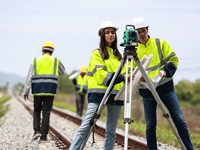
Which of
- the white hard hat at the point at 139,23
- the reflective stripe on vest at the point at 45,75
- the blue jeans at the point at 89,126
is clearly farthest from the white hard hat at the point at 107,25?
the reflective stripe on vest at the point at 45,75

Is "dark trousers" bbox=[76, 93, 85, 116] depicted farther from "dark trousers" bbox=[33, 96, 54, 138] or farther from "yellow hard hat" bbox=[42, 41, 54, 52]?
"yellow hard hat" bbox=[42, 41, 54, 52]

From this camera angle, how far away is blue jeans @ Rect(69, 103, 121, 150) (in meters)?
4.69

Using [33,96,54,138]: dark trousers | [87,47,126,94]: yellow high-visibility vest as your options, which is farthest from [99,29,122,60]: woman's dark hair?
[33,96,54,138]: dark trousers

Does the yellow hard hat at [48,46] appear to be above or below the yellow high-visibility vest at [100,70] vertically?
above

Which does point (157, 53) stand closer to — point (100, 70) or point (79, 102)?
point (100, 70)

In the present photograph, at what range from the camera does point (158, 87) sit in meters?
5.10

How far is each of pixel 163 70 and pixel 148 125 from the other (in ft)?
3.06

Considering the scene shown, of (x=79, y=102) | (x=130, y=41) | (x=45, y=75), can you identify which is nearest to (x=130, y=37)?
(x=130, y=41)

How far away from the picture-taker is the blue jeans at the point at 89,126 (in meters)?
4.69

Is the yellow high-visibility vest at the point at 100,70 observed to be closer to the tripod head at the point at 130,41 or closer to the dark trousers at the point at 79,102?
the tripod head at the point at 130,41

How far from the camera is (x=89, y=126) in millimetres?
4668

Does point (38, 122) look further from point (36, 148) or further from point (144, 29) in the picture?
point (144, 29)

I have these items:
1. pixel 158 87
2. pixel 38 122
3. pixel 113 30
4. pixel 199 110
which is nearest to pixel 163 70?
pixel 158 87

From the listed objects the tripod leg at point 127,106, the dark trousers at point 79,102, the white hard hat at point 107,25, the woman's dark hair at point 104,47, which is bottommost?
the dark trousers at point 79,102
